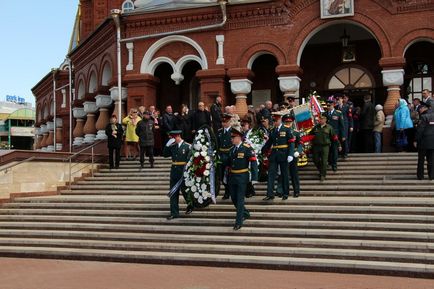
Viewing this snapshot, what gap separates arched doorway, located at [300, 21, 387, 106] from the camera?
20.6 metres

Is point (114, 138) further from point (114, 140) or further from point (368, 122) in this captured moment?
point (368, 122)

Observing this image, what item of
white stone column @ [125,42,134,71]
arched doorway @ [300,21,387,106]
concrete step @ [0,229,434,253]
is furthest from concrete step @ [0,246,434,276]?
arched doorway @ [300,21,387,106]

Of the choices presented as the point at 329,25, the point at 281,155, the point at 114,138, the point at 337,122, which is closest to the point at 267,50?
the point at 329,25

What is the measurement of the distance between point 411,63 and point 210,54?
291 inches

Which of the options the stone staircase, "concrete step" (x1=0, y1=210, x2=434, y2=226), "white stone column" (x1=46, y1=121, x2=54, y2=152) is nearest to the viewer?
the stone staircase

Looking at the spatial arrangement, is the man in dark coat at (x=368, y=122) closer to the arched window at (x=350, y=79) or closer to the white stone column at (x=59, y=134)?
the arched window at (x=350, y=79)

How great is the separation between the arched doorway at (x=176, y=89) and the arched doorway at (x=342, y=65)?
14.5ft

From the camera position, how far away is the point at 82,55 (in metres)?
27.1

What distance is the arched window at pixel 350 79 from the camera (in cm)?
2103

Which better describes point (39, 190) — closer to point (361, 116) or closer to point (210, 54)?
point (210, 54)

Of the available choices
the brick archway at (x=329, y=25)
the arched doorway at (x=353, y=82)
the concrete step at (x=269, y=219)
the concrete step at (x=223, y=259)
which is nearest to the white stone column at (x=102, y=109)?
the brick archway at (x=329, y=25)

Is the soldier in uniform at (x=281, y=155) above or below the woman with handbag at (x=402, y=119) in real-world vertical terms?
below

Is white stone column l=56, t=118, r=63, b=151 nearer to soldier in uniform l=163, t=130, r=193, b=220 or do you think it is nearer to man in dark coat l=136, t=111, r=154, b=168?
man in dark coat l=136, t=111, r=154, b=168

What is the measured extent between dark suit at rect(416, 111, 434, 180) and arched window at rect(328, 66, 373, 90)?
8.52 metres
